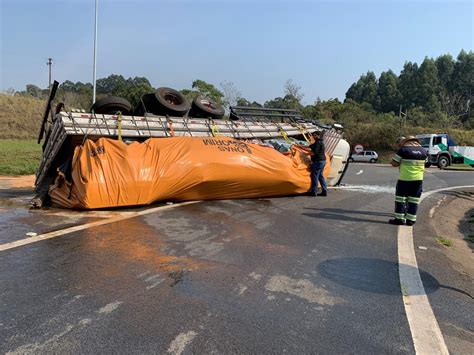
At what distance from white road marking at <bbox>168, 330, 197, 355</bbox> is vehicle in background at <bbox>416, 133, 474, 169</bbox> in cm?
3107

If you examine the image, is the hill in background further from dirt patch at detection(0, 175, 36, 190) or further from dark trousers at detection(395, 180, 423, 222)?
dark trousers at detection(395, 180, 423, 222)

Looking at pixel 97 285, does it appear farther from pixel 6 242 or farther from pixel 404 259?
pixel 404 259

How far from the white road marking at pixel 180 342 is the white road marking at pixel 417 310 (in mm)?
1595

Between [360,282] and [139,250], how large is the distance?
2550 millimetres

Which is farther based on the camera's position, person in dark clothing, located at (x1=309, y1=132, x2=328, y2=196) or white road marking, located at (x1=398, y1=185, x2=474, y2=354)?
person in dark clothing, located at (x1=309, y1=132, x2=328, y2=196)

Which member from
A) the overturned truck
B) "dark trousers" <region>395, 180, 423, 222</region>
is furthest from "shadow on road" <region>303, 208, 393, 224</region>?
the overturned truck

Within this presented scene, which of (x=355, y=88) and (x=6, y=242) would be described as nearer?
(x=6, y=242)

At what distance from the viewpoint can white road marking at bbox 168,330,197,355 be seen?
2.82 m

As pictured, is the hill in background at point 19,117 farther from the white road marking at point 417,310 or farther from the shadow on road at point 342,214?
the white road marking at point 417,310

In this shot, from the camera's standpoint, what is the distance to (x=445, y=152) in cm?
3092

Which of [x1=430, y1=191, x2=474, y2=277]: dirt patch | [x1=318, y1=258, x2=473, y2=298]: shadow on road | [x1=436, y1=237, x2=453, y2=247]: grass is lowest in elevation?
[x1=430, y1=191, x2=474, y2=277]: dirt patch

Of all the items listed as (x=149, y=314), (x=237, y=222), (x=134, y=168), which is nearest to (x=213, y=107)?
(x=134, y=168)

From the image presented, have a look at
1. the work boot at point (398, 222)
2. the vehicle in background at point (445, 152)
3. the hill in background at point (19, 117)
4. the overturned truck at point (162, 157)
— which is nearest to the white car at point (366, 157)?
the vehicle in background at point (445, 152)

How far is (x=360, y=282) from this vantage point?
4352 mm
